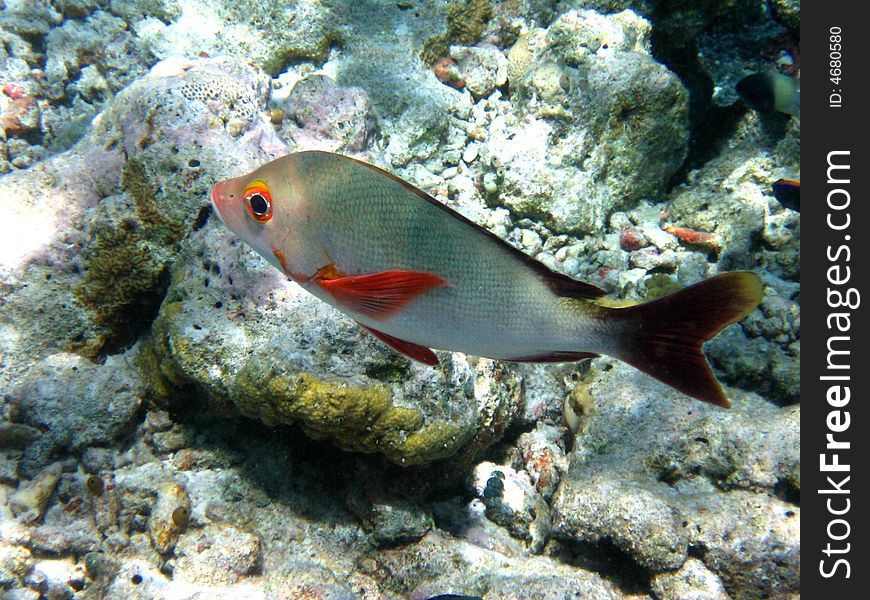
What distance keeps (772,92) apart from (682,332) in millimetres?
4616

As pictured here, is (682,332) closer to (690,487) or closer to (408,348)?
(408,348)

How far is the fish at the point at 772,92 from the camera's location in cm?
474

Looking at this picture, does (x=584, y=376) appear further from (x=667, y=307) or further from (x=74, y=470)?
(x=74, y=470)

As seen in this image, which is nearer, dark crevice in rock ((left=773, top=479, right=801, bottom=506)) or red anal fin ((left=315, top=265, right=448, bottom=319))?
red anal fin ((left=315, top=265, right=448, bottom=319))

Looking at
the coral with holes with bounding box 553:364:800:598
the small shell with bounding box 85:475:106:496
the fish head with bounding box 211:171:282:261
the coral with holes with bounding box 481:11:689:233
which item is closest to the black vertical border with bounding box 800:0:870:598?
the coral with holes with bounding box 553:364:800:598

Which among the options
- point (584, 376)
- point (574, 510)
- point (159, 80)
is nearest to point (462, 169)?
point (584, 376)

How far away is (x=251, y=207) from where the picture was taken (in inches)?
65.8

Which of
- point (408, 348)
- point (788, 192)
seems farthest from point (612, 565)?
point (788, 192)

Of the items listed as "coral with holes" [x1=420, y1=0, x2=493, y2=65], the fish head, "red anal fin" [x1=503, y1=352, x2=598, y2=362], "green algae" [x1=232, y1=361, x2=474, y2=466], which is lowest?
"green algae" [x1=232, y1=361, x2=474, y2=466]

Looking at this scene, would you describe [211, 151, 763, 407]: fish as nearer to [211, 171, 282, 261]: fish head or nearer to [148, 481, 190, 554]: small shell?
[211, 171, 282, 261]: fish head

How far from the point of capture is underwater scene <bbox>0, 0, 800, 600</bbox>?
5.42 feet

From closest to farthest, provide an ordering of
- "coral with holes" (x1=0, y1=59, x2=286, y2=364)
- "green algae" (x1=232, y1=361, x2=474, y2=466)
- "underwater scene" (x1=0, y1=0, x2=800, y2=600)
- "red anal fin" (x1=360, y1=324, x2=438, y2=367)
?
"underwater scene" (x1=0, y1=0, x2=800, y2=600), "red anal fin" (x1=360, y1=324, x2=438, y2=367), "green algae" (x1=232, y1=361, x2=474, y2=466), "coral with holes" (x1=0, y1=59, x2=286, y2=364)

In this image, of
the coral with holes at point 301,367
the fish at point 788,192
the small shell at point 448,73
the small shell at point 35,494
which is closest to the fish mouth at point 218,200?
the coral with holes at point 301,367

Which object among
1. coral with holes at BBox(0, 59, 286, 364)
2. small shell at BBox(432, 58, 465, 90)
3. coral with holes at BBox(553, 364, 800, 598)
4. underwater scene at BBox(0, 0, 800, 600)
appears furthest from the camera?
small shell at BBox(432, 58, 465, 90)
